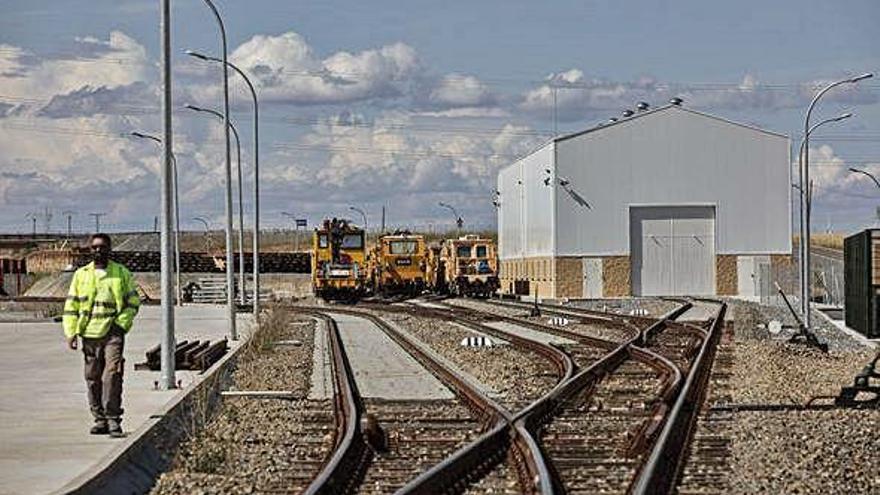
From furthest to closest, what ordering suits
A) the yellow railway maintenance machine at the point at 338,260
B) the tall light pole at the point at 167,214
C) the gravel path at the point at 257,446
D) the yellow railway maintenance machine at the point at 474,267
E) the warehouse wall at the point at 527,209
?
the warehouse wall at the point at 527,209, the yellow railway maintenance machine at the point at 474,267, the yellow railway maintenance machine at the point at 338,260, the tall light pole at the point at 167,214, the gravel path at the point at 257,446

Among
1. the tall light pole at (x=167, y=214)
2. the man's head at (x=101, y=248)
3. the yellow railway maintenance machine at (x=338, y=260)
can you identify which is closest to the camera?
the man's head at (x=101, y=248)

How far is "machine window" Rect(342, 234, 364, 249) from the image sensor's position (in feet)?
239

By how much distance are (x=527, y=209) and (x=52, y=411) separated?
242 ft

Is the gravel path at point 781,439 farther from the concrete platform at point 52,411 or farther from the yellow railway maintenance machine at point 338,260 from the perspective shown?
the yellow railway maintenance machine at point 338,260

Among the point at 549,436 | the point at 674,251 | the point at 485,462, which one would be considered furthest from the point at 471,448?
the point at 674,251

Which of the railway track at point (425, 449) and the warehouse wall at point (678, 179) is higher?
the warehouse wall at point (678, 179)

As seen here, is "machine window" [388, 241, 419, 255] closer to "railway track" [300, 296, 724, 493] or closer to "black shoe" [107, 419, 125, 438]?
"railway track" [300, 296, 724, 493]

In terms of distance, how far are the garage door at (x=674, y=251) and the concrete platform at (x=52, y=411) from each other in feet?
141

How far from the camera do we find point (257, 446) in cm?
1553

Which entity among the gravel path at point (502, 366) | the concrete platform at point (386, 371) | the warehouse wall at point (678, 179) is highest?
the warehouse wall at point (678, 179)

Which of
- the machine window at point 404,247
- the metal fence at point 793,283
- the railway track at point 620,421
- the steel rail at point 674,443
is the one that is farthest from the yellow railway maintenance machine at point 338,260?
the steel rail at point 674,443

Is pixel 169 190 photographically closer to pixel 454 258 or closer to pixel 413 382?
pixel 413 382

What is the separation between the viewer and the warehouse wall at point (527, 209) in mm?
82625

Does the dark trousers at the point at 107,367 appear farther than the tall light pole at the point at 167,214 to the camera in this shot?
No
